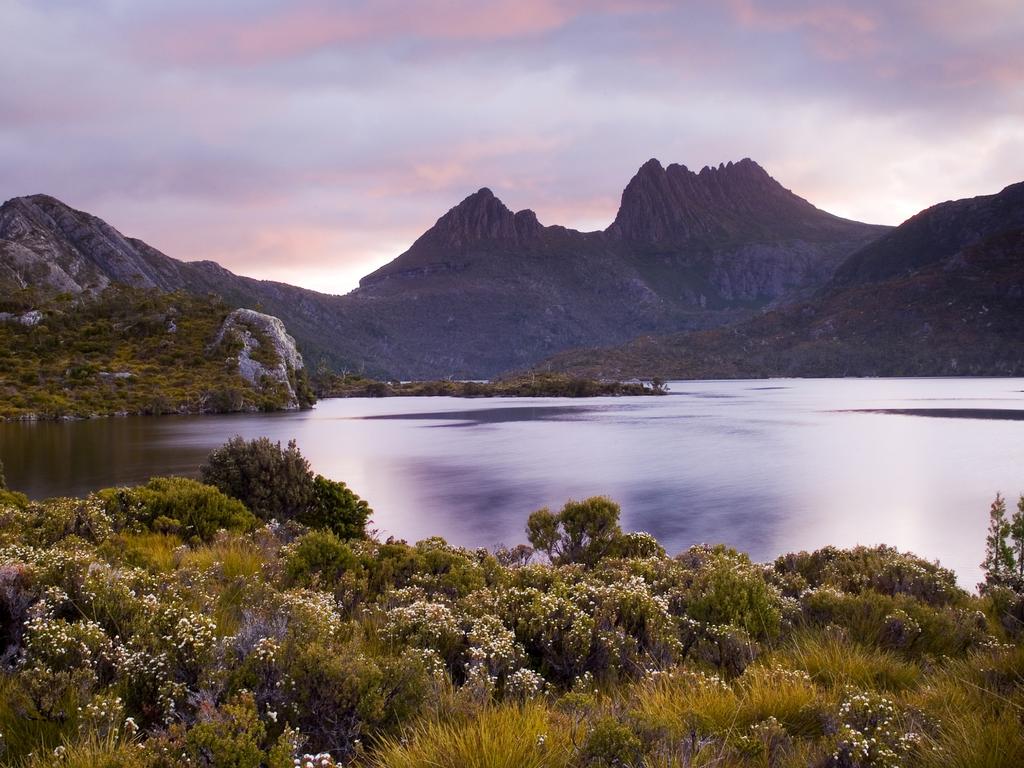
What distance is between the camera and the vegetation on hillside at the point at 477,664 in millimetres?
3639

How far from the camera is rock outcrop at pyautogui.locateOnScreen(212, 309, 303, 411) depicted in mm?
82875

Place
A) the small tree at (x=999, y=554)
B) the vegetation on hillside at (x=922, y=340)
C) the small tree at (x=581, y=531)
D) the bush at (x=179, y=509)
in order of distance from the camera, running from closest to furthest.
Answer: the small tree at (x=999, y=554), the bush at (x=179, y=509), the small tree at (x=581, y=531), the vegetation on hillside at (x=922, y=340)

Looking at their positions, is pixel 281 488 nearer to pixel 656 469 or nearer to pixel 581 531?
pixel 581 531

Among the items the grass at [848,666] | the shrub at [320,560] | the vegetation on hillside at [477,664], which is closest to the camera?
the vegetation on hillside at [477,664]

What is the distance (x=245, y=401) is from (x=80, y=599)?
75558 millimetres

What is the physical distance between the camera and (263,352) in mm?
87750

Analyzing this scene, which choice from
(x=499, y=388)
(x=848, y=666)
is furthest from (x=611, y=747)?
(x=499, y=388)

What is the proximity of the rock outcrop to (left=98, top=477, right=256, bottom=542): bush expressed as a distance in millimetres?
71117

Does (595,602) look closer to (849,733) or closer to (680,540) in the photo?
(849,733)

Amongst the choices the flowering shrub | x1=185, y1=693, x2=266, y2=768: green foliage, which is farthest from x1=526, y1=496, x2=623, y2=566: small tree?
x1=185, y1=693, x2=266, y2=768: green foliage

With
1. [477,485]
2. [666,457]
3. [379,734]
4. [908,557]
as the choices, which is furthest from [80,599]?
[666,457]

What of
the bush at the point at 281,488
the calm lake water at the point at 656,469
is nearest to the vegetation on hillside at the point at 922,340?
the calm lake water at the point at 656,469

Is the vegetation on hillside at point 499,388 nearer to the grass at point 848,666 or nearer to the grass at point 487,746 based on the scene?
the grass at point 848,666

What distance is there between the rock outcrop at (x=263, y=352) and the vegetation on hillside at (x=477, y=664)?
77043 mm
